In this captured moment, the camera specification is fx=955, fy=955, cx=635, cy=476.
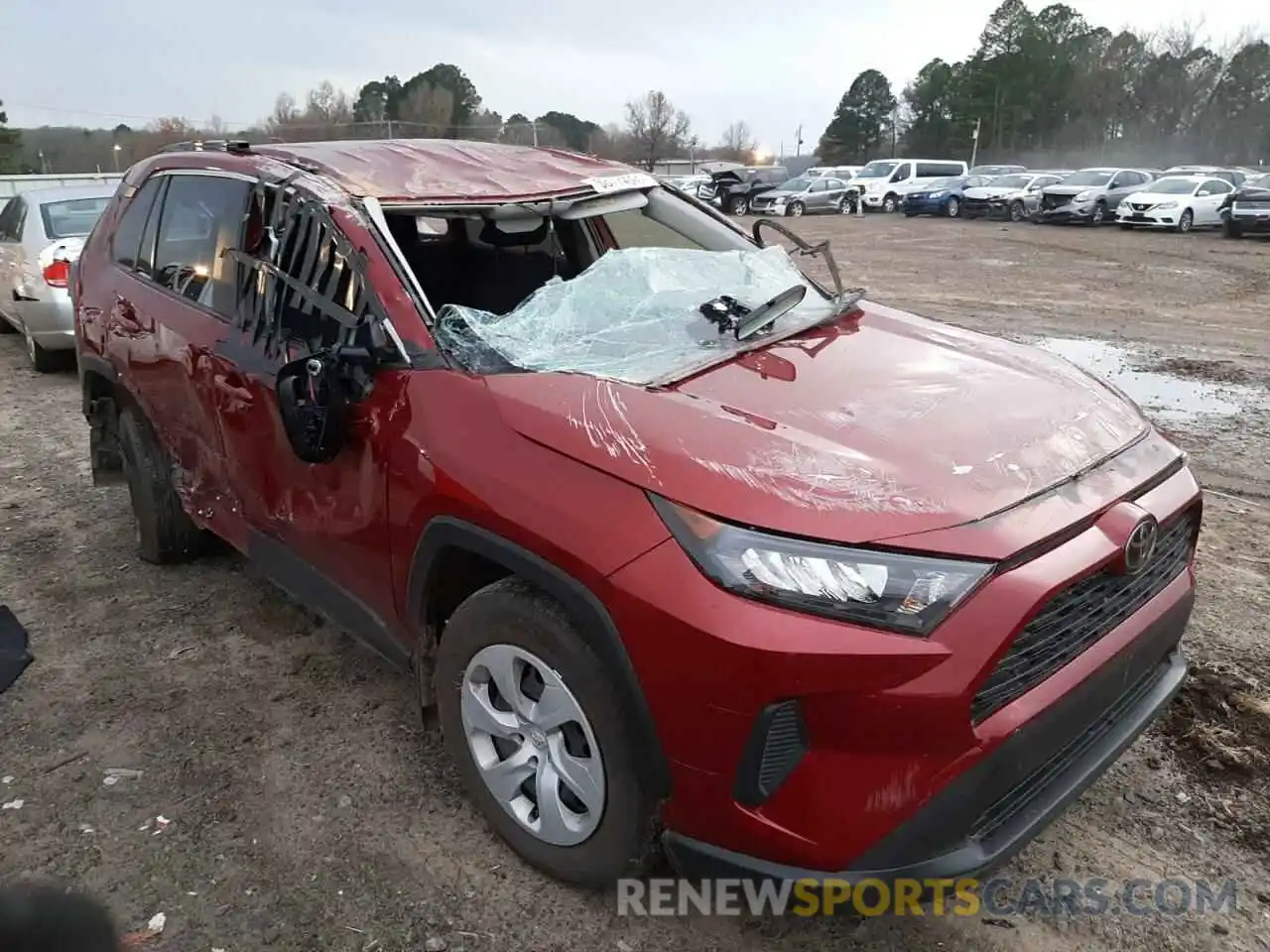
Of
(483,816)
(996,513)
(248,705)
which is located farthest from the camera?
(248,705)

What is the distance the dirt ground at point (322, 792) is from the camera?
2.34m

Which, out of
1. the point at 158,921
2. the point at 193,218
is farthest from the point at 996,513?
the point at 193,218

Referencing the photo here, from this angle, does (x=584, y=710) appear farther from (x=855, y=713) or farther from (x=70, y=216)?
(x=70, y=216)

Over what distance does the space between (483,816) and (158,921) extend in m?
0.83

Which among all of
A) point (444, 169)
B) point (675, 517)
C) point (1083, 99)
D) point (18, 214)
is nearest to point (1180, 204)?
point (18, 214)

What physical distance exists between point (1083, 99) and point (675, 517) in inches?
3202

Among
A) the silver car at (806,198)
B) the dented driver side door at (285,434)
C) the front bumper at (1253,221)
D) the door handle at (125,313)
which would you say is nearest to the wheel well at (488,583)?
the dented driver side door at (285,434)

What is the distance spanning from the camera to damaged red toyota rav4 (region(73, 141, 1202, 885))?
188 centimetres

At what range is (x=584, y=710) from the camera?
83.7 inches

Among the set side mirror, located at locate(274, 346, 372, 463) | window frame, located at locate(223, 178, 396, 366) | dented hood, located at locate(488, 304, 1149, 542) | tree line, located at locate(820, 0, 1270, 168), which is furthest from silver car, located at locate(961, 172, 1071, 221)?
tree line, located at locate(820, 0, 1270, 168)

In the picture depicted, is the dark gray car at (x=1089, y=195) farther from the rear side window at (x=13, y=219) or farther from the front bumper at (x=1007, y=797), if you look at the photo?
the front bumper at (x=1007, y=797)

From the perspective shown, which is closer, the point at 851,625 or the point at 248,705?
the point at 851,625

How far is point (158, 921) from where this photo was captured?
7.82ft

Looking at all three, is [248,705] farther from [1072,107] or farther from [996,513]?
[1072,107]
